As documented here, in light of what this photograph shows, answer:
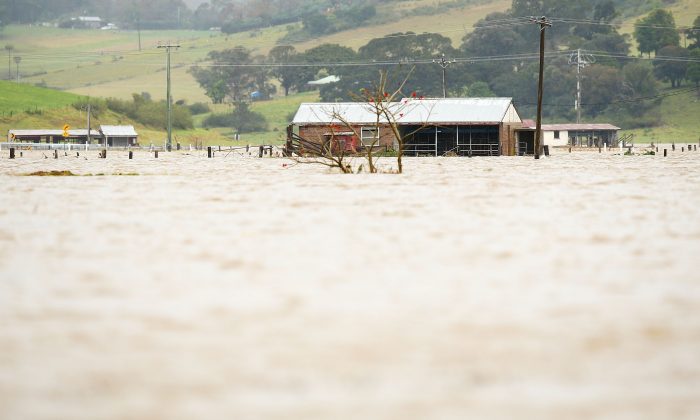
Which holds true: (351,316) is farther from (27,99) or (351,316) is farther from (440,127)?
(27,99)

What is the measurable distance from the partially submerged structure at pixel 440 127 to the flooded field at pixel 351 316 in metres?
57.5

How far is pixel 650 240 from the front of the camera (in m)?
15.7

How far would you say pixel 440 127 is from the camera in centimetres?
7894

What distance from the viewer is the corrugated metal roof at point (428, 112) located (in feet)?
255

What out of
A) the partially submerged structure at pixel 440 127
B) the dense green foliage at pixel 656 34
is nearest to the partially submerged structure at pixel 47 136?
the partially submerged structure at pixel 440 127

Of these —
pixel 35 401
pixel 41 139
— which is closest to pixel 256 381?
pixel 35 401

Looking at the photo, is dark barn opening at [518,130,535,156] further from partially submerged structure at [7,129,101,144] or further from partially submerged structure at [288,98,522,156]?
partially submerged structure at [7,129,101,144]

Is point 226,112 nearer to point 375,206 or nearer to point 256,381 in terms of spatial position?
point 375,206

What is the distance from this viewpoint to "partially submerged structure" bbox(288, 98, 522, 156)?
3051 inches

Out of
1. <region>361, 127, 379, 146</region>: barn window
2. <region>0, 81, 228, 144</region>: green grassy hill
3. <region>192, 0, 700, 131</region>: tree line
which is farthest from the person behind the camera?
<region>192, 0, 700, 131</region>: tree line

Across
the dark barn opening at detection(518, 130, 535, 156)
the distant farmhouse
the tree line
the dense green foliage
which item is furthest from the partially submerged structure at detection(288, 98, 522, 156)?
the dense green foliage

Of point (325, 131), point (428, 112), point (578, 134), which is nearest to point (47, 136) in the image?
point (325, 131)

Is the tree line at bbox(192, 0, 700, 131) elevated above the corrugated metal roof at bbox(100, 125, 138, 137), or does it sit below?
above

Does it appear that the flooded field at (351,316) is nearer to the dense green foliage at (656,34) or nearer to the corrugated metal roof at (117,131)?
the corrugated metal roof at (117,131)
